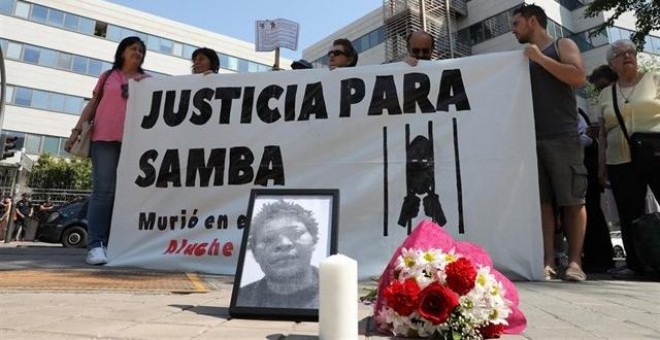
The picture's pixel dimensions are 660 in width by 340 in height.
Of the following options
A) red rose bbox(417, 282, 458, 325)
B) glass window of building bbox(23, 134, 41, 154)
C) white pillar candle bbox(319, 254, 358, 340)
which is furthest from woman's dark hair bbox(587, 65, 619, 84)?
glass window of building bbox(23, 134, 41, 154)

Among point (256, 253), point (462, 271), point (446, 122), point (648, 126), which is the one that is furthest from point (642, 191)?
point (256, 253)

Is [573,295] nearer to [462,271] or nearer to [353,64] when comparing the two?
[462,271]

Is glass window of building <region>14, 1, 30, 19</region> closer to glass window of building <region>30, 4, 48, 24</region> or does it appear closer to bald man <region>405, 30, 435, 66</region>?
glass window of building <region>30, 4, 48, 24</region>

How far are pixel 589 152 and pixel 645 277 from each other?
1.17 m

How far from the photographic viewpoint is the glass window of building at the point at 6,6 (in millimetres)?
26406

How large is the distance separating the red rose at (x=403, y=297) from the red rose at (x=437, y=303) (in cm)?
2

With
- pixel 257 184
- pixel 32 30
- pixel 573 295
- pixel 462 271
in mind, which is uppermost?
pixel 32 30

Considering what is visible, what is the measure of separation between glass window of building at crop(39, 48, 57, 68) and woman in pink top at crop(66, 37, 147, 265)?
92.2 ft

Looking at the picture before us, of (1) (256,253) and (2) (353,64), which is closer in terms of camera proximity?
(1) (256,253)

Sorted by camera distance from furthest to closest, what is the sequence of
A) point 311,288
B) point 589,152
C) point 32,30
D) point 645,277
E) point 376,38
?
point 376,38
point 32,30
point 589,152
point 645,277
point 311,288

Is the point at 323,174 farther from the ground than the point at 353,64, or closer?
closer

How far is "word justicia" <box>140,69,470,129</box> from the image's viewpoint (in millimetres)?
3516

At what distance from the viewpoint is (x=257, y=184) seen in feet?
11.8

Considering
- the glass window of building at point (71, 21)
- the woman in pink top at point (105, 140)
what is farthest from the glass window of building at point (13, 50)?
the woman in pink top at point (105, 140)
